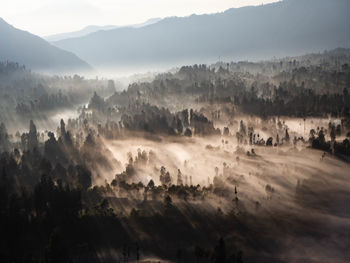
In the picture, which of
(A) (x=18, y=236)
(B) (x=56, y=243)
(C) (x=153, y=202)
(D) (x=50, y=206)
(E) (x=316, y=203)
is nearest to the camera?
(B) (x=56, y=243)

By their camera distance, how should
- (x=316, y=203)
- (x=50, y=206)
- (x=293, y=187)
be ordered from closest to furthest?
(x=50, y=206) < (x=316, y=203) < (x=293, y=187)

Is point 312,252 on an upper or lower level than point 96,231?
lower

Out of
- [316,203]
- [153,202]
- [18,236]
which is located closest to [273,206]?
[316,203]

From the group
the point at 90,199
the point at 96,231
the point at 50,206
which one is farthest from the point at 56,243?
the point at 90,199

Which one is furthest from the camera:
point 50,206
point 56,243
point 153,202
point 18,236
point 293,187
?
point 293,187

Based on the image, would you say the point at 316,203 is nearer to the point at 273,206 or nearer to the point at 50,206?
Answer: the point at 273,206

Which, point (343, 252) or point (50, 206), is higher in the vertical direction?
point (50, 206)

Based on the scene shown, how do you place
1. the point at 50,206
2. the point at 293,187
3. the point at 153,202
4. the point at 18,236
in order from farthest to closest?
the point at 293,187 < the point at 153,202 < the point at 50,206 < the point at 18,236

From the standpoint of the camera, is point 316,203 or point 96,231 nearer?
point 96,231

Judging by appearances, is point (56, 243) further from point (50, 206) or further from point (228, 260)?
point (228, 260)
